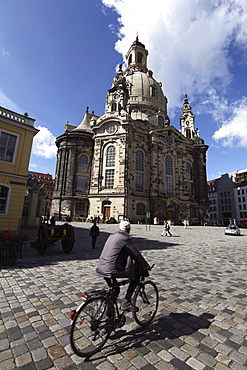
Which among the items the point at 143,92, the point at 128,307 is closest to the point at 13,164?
the point at 128,307

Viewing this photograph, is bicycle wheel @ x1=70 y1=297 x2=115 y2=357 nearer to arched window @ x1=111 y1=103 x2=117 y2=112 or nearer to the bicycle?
the bicycle

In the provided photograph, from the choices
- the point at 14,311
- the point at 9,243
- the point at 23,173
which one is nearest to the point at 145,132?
the point at 23,173

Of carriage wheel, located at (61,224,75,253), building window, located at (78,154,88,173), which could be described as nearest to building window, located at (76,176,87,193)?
building window, located at (78,154,88,173)

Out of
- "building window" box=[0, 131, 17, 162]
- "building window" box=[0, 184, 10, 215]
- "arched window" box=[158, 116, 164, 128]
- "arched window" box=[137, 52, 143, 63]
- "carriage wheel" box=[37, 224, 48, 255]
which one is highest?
"arched window" box=[137, 52, 143, 63]

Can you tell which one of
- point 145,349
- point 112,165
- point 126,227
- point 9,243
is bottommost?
point 145,349

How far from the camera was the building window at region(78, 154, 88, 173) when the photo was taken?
37031 mm

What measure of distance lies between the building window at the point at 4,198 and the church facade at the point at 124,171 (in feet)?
66.5

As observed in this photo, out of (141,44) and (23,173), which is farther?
(141,44)

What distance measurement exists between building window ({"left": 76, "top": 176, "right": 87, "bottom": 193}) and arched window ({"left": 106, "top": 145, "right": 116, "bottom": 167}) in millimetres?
5683

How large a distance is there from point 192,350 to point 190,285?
106 inches

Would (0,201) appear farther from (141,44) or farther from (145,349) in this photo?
(141,44)

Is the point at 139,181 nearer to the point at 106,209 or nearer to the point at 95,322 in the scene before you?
the point at 106,209

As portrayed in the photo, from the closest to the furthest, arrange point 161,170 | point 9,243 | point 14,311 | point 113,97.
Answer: point 14,311
point 9,243
point 161,170
point 113,97

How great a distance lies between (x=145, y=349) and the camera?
9.06 ft
